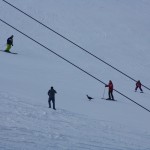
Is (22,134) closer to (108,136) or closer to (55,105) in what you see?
(108,136)

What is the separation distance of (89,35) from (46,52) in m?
7.18

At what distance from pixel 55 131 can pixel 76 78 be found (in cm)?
959

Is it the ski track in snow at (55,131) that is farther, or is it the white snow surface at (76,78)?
the white snow surface at (76,78)

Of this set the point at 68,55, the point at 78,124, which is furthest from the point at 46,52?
the point at 78,124

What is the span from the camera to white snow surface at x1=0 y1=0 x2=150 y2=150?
1476 cm

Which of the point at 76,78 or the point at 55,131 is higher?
the point at 76,78

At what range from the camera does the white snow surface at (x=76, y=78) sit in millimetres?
14764

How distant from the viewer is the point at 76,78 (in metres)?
24.3

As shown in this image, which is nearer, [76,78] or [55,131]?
[55,131]

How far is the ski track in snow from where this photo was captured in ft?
44.6

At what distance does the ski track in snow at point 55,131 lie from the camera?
13602mm

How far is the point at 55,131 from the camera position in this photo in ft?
48.8

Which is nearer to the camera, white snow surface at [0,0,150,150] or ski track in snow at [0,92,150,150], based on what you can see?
ski track in snow at [0,92,150,150]

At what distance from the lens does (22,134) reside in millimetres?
14062
